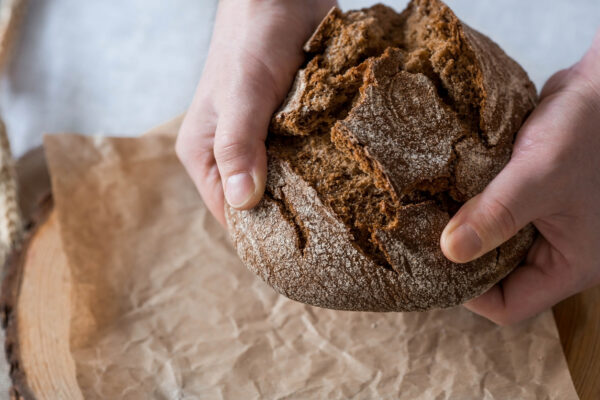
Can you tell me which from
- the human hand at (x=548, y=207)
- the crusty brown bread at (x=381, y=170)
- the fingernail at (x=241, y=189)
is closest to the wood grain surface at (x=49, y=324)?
the human hand at (x=548, y=207)


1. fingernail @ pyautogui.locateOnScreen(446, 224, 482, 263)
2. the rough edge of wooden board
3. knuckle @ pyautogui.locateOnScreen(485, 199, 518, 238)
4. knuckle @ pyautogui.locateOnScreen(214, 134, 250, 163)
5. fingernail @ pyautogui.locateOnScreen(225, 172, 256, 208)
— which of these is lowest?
the rough edge of wooden board

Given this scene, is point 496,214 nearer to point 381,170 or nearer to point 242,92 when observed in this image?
point 381,170

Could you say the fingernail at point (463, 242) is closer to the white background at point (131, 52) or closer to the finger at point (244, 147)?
the finger at point (244, 147)

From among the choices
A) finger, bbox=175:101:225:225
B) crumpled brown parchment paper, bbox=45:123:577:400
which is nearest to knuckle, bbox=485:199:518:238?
crumpled brown parchment paper, bbox=45:123:577:400

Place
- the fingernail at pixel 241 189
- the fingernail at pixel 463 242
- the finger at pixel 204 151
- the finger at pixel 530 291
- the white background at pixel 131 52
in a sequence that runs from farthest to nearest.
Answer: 1. the white background at pixel 131 52
2. the finger at pixel 204 151
3. the finger at pixel 530 291
4. the fingernail at pixel 241 189
5. the fingernail at pixel 463 242

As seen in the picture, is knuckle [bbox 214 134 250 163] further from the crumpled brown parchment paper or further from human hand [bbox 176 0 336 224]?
the crumpled brown parchment paper

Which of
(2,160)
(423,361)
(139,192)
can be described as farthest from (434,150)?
(2,160)

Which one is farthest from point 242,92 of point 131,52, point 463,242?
point 131,52
